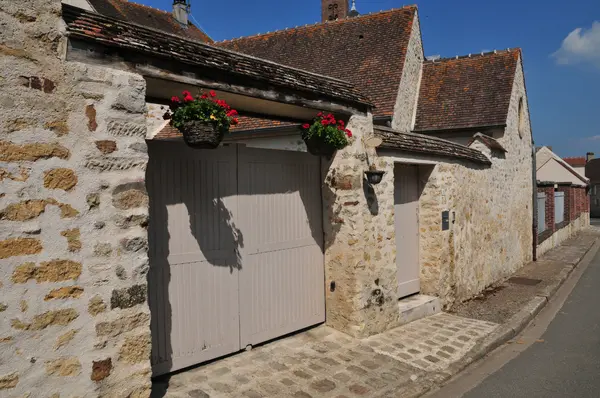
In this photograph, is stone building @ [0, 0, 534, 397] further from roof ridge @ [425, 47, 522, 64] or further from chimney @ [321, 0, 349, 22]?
chimney @ [321, 0, 349, 22]

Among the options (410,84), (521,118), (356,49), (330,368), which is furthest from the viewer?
(356,49)

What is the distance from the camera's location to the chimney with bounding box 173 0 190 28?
57.1ft

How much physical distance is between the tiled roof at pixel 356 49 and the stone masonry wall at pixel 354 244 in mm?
6781

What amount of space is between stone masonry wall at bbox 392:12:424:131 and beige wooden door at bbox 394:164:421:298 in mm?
5389

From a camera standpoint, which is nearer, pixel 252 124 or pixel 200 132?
pixel 200 132

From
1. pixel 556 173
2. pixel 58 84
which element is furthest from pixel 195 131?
pixel 556 173

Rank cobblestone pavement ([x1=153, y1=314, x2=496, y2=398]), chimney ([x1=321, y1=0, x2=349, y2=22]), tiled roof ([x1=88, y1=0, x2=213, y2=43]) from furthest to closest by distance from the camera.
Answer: chimney ([x1=321, y1=0, x2=349, y2=22])
tiled roof ([x1=88, y1=0, x2=213, y2=43])
cobblestone pavement ([x1=153, y1=314, x2=496, y2=398])

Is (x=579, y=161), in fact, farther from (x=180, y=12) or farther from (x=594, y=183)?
(x=180, y=12)

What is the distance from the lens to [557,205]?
18.9 metres

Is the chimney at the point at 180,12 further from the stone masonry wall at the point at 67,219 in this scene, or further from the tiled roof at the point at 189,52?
the stone masonry wall at the point at 67,219

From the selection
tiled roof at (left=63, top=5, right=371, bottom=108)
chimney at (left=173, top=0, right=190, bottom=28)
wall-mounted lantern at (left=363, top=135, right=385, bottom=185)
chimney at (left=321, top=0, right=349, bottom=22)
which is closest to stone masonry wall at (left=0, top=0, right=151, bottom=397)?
tiled roof at (left=63, top=5, right=371, bottom=108)

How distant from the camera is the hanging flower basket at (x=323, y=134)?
4.97 m

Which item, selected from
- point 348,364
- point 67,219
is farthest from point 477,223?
point 67,219

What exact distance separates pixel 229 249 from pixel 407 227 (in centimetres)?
352
